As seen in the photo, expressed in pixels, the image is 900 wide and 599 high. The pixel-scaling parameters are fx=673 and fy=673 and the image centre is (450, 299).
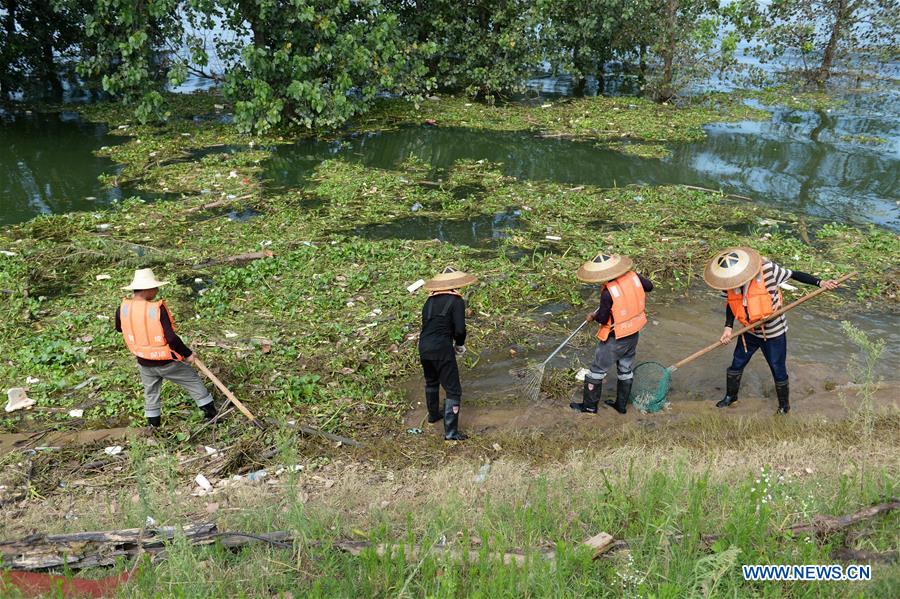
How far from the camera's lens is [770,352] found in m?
5.67

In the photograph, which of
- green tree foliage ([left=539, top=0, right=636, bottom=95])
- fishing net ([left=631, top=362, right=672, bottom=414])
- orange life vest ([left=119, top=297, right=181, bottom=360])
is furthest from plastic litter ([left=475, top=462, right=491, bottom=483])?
green tree foliage ([left=539, top=0, right=636, bottom=95])

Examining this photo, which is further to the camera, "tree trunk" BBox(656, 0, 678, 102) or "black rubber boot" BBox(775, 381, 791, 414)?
"tree trunk" BBox(656, 0, 678, 102)

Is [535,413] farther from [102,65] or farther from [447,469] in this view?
[102,65]

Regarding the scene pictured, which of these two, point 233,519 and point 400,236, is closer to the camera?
point 233,519

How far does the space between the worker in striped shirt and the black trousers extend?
219 centimetres

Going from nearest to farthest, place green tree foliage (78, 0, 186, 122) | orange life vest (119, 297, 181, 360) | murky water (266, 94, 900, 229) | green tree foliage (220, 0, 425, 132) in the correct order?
orange life vest (119, 297, 181, 360)
murky water (266, 94, 900, 229)
green tree foliage (78, 0, 186, 122)
green tree foliage (220, 0, 425, 132)

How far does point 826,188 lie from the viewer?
38.3 feet

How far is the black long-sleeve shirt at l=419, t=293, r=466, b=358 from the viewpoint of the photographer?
17.6 feet

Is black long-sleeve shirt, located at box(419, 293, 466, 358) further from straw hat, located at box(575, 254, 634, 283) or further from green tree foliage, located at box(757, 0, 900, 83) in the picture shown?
green tree foliage, located at box(757, 0, 900, 83)

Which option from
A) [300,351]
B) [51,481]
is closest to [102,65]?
[300,351]

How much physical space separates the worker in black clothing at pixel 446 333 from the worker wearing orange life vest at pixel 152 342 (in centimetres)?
196

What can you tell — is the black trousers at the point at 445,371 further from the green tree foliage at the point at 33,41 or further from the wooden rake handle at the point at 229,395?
the green tree foliage at the point at 33,41

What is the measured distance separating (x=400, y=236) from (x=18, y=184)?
714 cm

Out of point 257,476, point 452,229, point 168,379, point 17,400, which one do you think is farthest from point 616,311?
point 17,400
